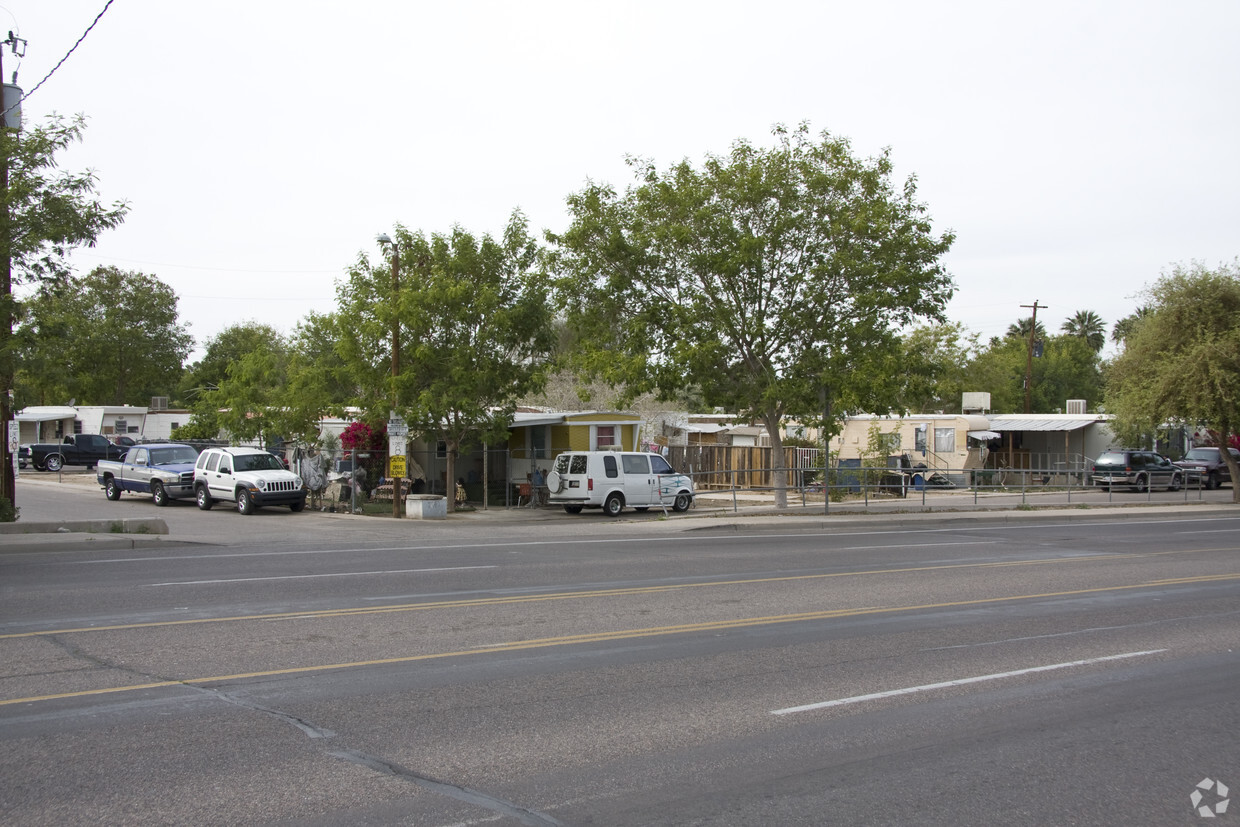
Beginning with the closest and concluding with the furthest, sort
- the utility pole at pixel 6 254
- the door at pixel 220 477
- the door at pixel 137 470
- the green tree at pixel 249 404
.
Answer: the utility pole at pixel 6 254 → the door at pixel 220 477 → the door at pixel 137 470 → the green tree at pixel 249 404

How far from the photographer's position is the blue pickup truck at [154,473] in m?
29.5

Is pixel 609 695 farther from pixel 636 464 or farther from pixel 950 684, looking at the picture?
pixel 636 464

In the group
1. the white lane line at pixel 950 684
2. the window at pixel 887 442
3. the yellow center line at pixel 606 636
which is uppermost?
the window at pixel 887 442

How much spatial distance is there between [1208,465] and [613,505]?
30.3 metres

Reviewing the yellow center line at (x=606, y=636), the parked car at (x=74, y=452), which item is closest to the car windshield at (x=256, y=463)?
the yellow center line at (x=606, y=636)

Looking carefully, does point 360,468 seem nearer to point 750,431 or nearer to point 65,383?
point 65,383

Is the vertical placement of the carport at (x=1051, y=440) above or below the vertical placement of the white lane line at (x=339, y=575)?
above

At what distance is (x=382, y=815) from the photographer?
4980 millimetres

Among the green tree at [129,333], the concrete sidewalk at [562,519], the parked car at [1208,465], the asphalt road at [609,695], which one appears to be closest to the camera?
the asphalt road at [609,695]

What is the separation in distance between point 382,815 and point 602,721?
80.7 inches

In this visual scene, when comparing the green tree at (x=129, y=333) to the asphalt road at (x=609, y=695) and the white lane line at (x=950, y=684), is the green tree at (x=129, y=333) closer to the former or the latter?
the asphalt road at (x=609, y=695)

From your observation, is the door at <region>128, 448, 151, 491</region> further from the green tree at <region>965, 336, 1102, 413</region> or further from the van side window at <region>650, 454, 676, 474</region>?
the green tree at <region>965, 336, 1102, 413</region>

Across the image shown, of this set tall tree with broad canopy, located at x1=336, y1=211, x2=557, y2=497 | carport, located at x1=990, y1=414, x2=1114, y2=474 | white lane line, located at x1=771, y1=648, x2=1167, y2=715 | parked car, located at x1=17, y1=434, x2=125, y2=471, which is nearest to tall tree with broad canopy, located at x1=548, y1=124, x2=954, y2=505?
tall tree with broad canopy, located at x1=336, y1=211, x2=557, y2=497

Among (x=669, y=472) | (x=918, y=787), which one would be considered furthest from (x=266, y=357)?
(x=918, y=787)
